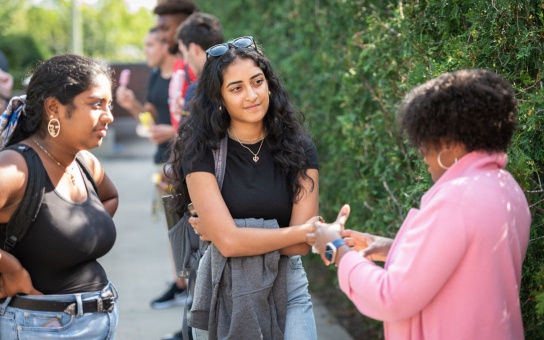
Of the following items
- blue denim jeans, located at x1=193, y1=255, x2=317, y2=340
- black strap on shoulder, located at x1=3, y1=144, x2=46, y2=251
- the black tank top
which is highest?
black strap on shoulder, located at x1=3, y1=144, x2=46, y2=251

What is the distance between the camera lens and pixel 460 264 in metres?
2.32

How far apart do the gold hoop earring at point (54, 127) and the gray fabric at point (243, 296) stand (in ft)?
2.68

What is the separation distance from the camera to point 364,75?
5195 millimetres

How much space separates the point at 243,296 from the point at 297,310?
0.27m

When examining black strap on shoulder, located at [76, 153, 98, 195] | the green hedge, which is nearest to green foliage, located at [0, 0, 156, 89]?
the green hedge

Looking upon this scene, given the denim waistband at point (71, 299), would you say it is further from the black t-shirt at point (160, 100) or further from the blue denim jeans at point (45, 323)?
the black t-shirt at point (160, 100)

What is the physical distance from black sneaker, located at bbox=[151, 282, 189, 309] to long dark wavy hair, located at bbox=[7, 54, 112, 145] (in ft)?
12.3

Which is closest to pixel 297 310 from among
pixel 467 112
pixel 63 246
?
pixel 63 246

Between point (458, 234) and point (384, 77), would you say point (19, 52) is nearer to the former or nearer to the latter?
point (384, 77)

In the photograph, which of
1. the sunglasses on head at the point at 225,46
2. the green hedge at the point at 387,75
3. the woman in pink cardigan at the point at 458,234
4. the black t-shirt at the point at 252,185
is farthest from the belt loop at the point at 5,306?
the green hedge at the point at 387,75

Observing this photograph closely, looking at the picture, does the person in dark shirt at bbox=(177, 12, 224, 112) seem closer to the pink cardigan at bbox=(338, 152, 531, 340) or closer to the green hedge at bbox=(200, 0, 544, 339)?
the green hedge at bbox=(200, 0, 544, 339)

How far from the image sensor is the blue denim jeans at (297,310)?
11.1 feet

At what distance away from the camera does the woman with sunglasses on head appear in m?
3.30

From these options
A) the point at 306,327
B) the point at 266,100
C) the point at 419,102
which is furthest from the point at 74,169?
the point at 419,102
